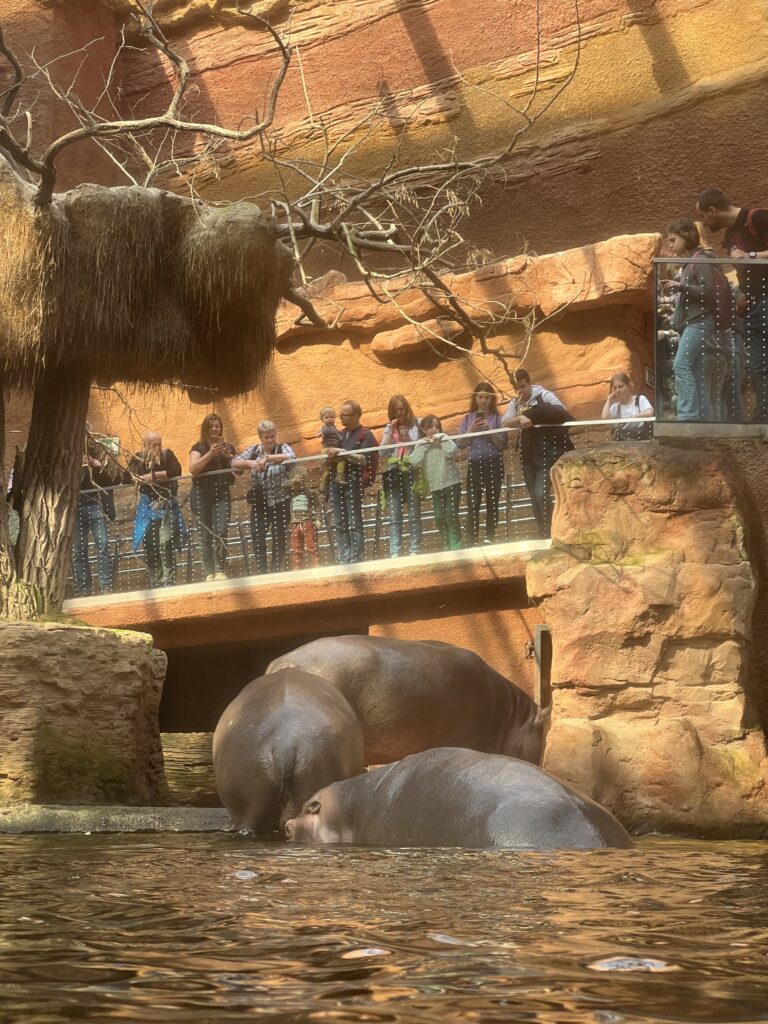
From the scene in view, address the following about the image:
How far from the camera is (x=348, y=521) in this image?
14.2 m

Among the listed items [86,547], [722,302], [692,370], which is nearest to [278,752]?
[692,370]

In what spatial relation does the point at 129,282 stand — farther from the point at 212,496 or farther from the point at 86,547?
the point at 86,547

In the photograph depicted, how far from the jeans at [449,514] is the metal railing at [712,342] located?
12.3 feet

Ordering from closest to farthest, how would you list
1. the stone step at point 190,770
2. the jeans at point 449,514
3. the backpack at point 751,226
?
the stone step at point 190,770 < the backpack at point 751,226 < the jeans at point 449,514

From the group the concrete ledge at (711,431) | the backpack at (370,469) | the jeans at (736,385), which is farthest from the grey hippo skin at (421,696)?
the jeans at (736,385)

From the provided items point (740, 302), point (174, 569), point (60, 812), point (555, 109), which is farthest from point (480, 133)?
point (60, 812)

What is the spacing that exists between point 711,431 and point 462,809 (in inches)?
184

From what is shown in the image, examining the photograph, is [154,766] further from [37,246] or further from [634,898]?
[634,898]

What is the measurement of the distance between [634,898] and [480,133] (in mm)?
18161

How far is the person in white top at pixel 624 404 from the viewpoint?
13516mm

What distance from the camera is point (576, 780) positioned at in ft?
31.2

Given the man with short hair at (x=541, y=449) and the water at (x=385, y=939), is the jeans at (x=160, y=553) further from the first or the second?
the water at (x=385, y=939)

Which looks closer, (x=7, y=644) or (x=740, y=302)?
(x=7, y=644)

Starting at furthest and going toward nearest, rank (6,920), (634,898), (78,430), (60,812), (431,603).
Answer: (431,603), (78,430), (60,812), (634,898), (6,920)
